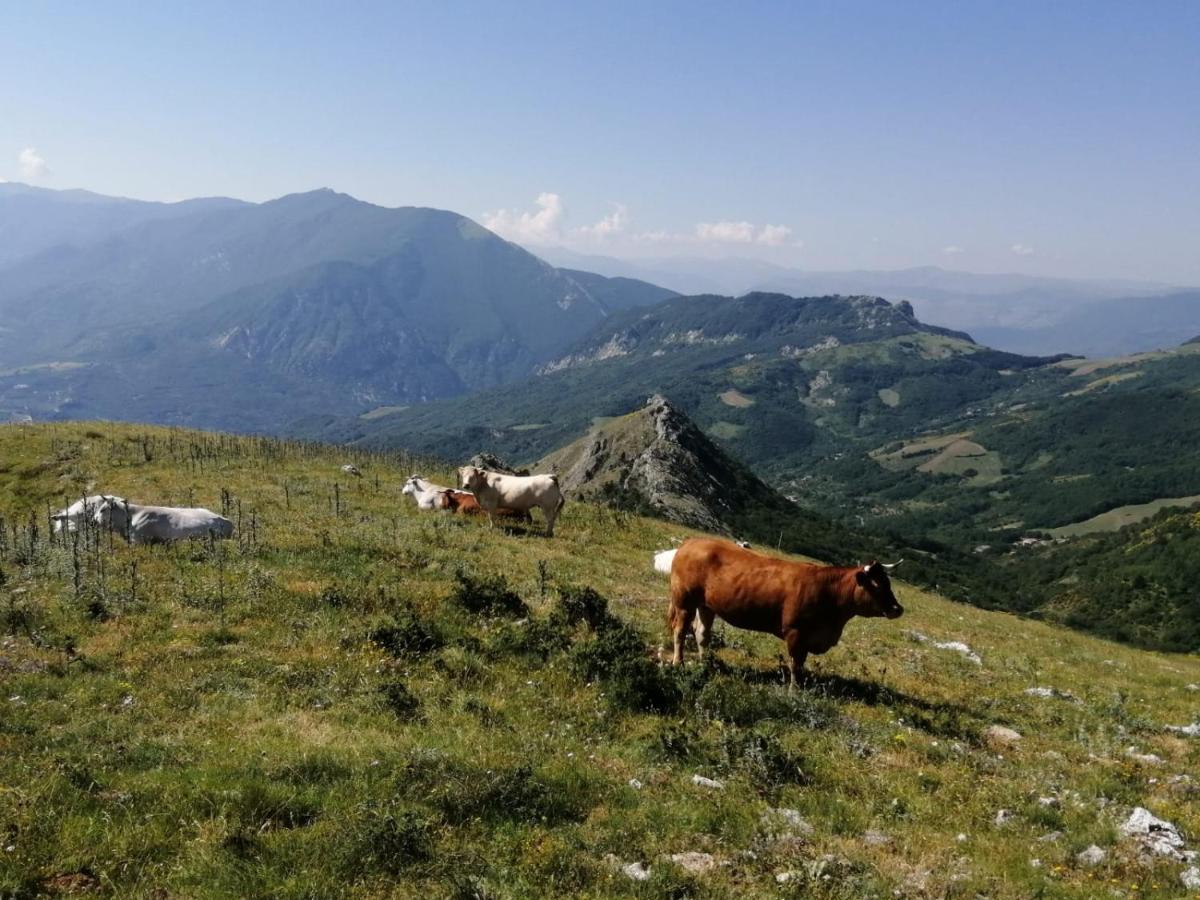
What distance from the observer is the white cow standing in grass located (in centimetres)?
2731

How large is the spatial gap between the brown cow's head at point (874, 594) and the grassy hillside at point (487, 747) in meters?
1.57

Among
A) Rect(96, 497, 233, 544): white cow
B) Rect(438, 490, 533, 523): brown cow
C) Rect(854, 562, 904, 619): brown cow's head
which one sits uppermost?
Rect(854, 562, 904, 619): brown cow's head

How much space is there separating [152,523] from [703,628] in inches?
574

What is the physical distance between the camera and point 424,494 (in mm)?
28234

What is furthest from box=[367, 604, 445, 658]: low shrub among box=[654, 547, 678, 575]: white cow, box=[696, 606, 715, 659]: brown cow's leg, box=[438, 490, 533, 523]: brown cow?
box=[438, 490, 533, 523]: brown cow

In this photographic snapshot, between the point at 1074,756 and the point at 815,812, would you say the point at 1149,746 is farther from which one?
the point at 815,812

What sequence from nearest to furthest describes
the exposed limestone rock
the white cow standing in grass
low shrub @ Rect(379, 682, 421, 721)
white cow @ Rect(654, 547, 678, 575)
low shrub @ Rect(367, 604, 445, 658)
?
low shrub @ Rect(379, 682, 421, 721), the exposed limestone rock, low shrub @ Rect(367, 604, 445, 658), white cow @ Rect(654, 547, 678, 575), the white cow standing in grass

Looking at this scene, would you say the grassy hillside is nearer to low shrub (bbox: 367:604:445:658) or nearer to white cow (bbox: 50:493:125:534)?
low shrub (bbox: 367:604:445:658)

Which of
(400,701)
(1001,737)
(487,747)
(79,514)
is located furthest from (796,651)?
(79,514)

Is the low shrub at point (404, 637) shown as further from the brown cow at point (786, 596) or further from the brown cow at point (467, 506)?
the brown cow at point (467, 506)

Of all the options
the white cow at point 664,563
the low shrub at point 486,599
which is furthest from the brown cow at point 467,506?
the low shrub at point 486,599

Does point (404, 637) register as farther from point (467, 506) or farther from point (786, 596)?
point (467, 506)

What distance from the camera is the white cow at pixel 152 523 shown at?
18.9 m

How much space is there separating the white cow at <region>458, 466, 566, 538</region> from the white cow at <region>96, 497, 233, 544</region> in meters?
8.31
